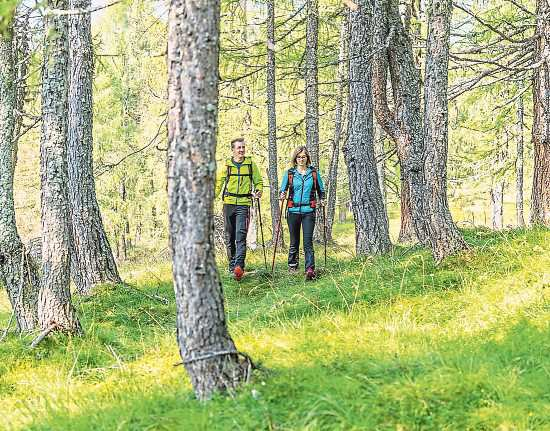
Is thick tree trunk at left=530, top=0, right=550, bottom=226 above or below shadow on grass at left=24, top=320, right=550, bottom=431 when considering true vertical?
above

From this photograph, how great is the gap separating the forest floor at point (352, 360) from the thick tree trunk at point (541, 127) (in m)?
1.87

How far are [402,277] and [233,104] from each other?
13901mm

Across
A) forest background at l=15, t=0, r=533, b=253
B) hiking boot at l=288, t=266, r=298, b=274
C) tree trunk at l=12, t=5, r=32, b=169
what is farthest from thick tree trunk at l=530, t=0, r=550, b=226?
tree trunk at l=12, t=5, r=32, b=169

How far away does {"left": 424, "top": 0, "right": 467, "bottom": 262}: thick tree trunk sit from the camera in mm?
7188

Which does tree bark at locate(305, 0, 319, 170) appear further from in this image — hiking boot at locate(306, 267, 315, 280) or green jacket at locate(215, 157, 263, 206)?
hiking boot at locate(306, 267, 315, 280)

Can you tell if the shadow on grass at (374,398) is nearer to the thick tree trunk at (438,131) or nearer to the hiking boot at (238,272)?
the thick tree trunk at (438,131)

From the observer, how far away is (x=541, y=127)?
9.55m

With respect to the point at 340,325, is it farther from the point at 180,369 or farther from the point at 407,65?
the point at 407,65

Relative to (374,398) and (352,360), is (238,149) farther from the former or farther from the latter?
(374,398)

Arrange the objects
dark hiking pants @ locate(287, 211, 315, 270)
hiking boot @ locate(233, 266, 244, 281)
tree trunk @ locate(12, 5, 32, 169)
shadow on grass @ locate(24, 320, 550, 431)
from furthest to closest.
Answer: hiking boot @ locate(233, 266, 244, 281), dark hiking pants @ locate(287, 211, 315, 270), tree trunk @ locate(12, 5, 32, 169), shadow on grass @ locate(24, 320, 550, 431)

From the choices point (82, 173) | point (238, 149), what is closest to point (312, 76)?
point (238, 149)

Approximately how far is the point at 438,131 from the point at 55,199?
4.35 meters

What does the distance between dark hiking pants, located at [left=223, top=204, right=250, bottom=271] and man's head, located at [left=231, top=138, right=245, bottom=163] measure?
795 mm

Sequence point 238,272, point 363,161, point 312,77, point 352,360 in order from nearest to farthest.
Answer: point 352,360 < point 238,272 < point 363,161 < point 312,77
